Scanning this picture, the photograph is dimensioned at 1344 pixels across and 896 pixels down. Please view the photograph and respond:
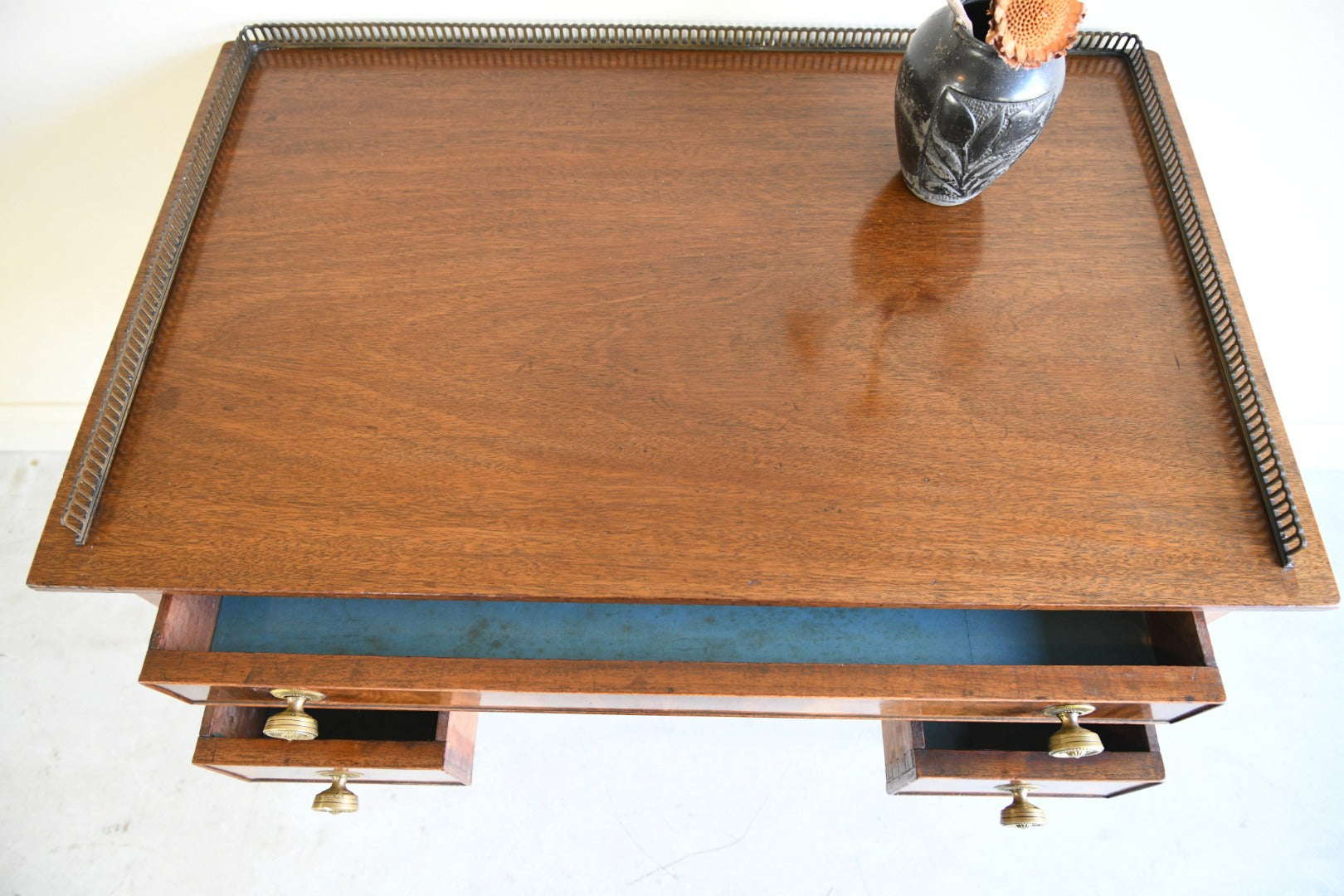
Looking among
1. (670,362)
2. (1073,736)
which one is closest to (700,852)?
(1073,736)

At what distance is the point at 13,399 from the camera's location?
1137mm

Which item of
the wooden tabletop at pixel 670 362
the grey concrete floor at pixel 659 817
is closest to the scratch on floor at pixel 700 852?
the grey concrete floor at pixel 659 817

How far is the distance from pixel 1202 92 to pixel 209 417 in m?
0.97

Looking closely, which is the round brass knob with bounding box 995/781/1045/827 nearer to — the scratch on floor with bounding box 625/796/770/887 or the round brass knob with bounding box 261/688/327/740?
the scratch on floor with bounding box 625/796/770/887

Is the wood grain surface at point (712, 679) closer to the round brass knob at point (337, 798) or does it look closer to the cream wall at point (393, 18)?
the round brass knob at point (337, 798)

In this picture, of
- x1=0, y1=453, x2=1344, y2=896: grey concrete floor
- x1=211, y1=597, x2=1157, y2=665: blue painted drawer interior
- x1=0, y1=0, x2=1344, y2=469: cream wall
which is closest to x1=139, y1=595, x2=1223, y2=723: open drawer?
x1=211, y1=597, x2=1157, y2=665: blue painted drawer interior

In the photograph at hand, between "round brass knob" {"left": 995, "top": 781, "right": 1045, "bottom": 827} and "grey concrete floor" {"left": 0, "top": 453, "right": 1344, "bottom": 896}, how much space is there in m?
0.27

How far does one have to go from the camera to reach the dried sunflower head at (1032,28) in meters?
0.53

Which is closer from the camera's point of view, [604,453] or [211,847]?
[604,453]

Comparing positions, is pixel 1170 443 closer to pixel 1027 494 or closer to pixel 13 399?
pixel 1027 494

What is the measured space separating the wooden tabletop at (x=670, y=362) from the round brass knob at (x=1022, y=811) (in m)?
0.22

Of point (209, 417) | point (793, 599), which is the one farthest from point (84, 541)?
point (793, 599)

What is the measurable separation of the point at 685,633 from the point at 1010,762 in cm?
28

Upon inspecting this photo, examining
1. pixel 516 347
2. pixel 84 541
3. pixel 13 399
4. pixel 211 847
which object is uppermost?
pixel 13 399
